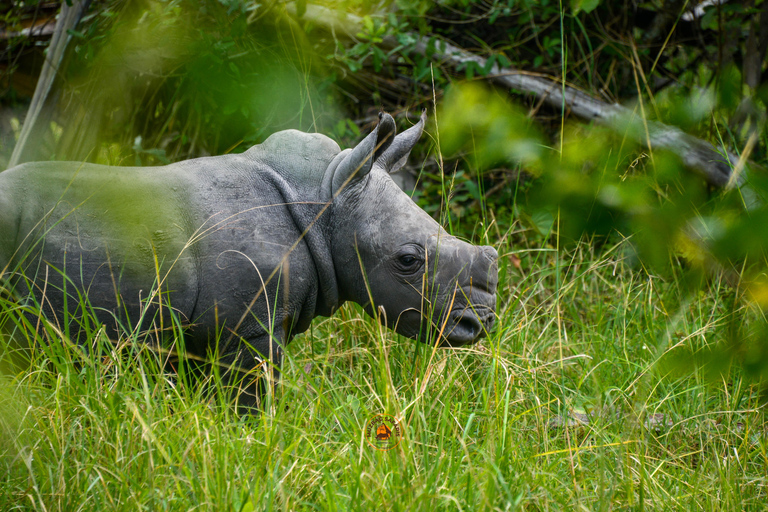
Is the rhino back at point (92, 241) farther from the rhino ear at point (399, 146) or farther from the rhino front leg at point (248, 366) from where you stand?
the rhino ear at point (399, 146)

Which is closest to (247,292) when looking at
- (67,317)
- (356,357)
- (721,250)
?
(67,317)

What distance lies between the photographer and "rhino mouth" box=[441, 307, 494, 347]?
2539mm

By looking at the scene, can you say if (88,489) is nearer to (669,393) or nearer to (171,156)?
(669,393)

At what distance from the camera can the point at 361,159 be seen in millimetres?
2457

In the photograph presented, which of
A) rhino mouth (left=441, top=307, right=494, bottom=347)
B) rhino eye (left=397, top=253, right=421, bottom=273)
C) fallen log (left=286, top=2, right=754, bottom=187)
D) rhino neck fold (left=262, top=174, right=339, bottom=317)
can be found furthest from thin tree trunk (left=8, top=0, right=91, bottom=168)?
rhino mouth (left=441, top=307, right=494, bottom=347)

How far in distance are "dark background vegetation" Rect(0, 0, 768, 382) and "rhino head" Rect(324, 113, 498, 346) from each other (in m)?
0.30

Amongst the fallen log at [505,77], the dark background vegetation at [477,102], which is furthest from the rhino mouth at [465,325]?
the fallen log at [505,77]

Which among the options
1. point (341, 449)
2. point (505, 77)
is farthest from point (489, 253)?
point (505, 77)

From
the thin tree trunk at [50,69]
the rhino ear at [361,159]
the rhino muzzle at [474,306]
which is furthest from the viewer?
the thin tree trunk at [50,69]

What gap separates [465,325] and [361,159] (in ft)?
2.34

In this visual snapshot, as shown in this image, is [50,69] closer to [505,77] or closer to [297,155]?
[297,155]

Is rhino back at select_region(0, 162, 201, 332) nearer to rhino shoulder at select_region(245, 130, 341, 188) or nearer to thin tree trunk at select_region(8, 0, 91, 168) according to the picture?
rhino shoulder at select_region(245, 130, 341, 188)

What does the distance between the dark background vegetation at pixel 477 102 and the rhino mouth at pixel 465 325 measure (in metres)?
0.40

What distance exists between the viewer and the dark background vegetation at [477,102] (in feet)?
2.57
